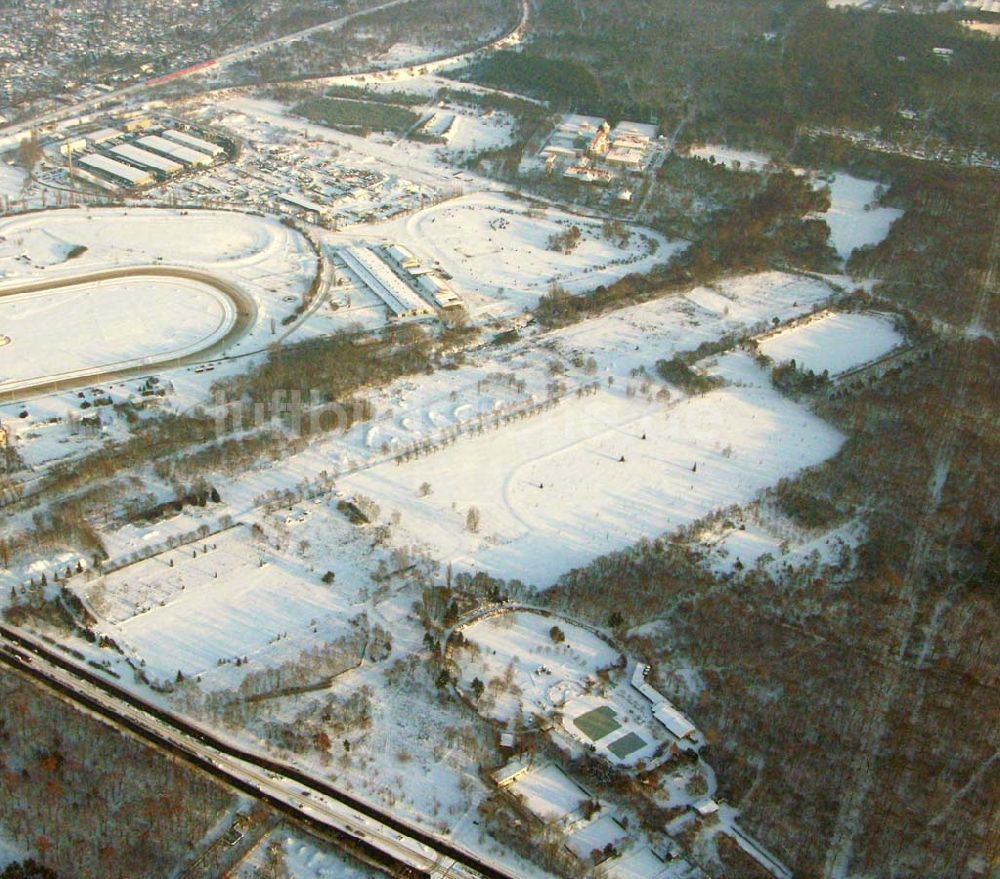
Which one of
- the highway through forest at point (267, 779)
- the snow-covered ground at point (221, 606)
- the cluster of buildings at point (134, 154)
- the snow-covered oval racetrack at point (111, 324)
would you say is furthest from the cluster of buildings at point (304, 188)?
the highway through forest at point (267, 779)

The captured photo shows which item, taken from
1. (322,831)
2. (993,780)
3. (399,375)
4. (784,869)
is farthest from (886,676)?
(399,375)

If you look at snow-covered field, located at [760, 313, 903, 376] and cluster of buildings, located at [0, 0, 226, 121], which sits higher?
cluster of buildings, located at [0, 0, 226, 121]

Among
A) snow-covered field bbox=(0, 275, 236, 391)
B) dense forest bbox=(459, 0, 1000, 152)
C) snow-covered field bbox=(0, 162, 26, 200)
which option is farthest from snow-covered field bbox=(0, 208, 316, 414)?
dense forest bbox=(459, 0, 1000, 152)

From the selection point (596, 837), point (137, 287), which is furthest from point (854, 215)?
point (596, 837)

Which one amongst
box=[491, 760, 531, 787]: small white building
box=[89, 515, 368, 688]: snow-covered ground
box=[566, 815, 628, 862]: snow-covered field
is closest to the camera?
box=[566, 815, 628, 862]: snow-covered field

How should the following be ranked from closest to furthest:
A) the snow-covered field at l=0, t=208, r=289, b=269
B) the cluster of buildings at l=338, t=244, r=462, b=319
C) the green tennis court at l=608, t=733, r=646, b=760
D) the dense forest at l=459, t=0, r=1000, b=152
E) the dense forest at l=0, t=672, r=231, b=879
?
the dense forest at l=0, t=672, r=231, b=879 < the green tennis court at l=608, t=733, r=646, b=760 < the cluster of buildings at l=338, t=244, r=462, b=319 < the snow-covered field at l=0, t=208, r=289, b=269 < the dense forest at l=459, t=0, r=1000, b=152

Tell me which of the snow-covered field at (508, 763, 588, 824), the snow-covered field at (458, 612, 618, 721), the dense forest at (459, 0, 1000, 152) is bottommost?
the snow-covered field at (508, 763, 588, 824)

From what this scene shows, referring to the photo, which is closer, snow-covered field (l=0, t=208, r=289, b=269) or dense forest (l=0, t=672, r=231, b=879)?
dense forest (l=0, t=672, r=231, b=879)

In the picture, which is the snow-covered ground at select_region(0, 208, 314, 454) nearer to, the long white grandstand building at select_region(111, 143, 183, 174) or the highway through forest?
the long white grandstand building at select_region(111, 143, 183, 174)
